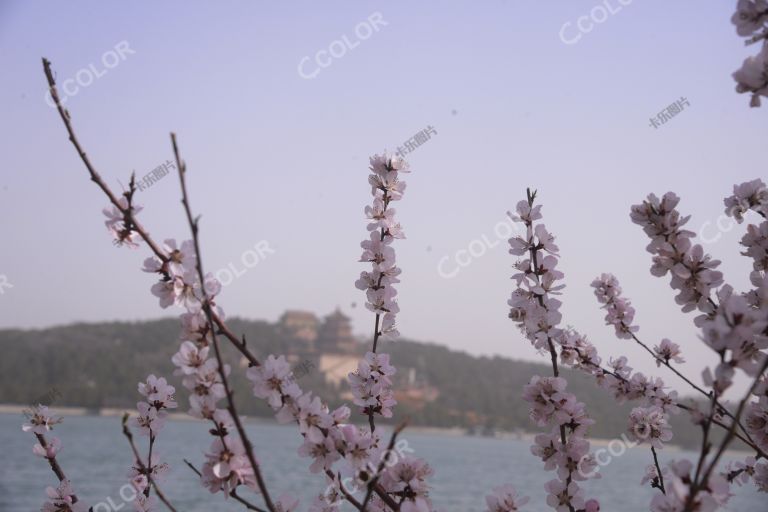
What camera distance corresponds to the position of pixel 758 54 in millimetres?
1325

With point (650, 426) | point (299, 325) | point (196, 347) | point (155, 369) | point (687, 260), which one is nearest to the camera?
point (196, 347)

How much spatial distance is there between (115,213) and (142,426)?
2.34 ft

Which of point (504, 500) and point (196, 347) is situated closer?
point (196, 347)

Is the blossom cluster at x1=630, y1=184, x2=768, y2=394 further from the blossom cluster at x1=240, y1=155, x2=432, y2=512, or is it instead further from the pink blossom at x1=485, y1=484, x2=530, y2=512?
the blossom cluster at x1=240, y1=155, x2=432, y2=512

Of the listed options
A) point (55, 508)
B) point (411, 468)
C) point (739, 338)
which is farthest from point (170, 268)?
point (739, 338)

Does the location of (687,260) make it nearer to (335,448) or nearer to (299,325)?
(335,448)

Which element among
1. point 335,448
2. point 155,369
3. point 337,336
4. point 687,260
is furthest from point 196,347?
point 337,336

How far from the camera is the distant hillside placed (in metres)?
63.9

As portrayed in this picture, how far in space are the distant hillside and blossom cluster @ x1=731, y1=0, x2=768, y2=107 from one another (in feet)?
185

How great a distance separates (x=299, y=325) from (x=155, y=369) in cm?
2915

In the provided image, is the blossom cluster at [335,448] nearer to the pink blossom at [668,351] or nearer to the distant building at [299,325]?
the pink blossom at [668,351]

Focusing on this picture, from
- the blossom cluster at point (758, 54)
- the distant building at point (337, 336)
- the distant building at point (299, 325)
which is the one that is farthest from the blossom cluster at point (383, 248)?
the distant building at point (299, 325)

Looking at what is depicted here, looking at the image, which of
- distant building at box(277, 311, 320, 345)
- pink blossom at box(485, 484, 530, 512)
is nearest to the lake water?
pink blossom at box(485, 484, 530, 512)

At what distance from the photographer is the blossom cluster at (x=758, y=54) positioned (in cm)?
126
